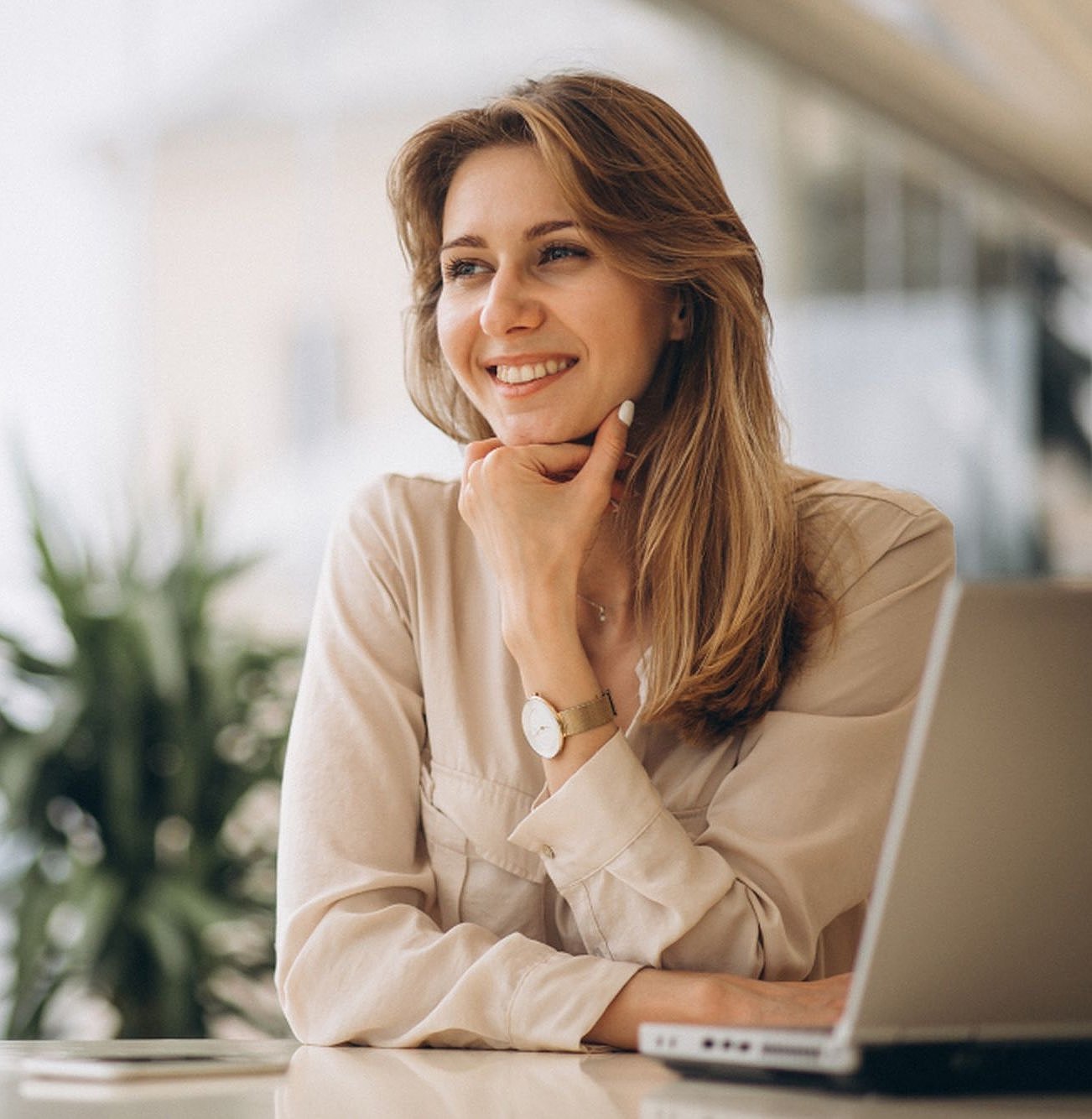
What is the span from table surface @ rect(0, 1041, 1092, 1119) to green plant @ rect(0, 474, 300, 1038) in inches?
91.2

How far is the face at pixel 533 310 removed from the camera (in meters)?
1.81

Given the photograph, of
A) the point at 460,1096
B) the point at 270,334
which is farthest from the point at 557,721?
the point at 270,334

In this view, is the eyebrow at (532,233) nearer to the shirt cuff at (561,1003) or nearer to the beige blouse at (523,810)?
the beige blouse at (523,810)

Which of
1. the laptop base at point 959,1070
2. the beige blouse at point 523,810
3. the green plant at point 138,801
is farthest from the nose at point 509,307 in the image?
the green plant at point 138,801

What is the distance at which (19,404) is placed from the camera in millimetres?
5195

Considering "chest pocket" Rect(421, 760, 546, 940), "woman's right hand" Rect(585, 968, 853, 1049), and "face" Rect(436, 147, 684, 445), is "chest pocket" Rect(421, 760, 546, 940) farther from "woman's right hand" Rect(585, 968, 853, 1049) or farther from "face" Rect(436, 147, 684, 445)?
"face" Rect(436, 147, 684, 445)

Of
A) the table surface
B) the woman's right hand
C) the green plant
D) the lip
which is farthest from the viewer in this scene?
the green plant

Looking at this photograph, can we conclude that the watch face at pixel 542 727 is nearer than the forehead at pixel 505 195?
Yes

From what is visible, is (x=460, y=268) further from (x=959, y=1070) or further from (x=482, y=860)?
(x=959, y=1070)

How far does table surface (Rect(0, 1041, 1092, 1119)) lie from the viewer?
103cm

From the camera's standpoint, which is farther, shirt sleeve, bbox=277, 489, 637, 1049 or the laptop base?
shirt sleeve, bbox=277, 489, 637, 1049

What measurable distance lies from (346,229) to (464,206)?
14.3 feet

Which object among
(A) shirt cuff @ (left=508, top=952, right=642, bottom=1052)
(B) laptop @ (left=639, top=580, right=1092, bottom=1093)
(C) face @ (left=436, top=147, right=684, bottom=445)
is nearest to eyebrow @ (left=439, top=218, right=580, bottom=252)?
(C) face @ (left=436, top=147, right=684, bottom=445)

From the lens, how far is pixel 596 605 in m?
1.88
